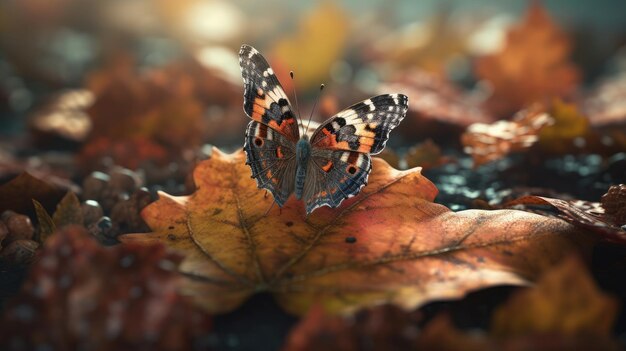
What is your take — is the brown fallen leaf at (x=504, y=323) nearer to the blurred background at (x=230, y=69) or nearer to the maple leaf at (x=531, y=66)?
the blurred background at (x=230, y=69)

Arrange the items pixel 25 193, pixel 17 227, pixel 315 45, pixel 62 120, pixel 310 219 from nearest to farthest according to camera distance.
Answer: pixel 310 219
pixel 17 227
pixel 25 193
pixel 62 120
pixel 315 45

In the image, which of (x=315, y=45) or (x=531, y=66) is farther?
(x=315, y=45)

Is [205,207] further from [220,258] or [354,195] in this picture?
[354,195]

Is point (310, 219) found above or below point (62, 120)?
below

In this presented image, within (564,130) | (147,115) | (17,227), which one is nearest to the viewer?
(17,227)

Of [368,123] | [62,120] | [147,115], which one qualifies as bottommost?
[368,123]

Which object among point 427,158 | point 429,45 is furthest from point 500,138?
point 429,45

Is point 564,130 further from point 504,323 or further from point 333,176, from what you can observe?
Result: point 504,323

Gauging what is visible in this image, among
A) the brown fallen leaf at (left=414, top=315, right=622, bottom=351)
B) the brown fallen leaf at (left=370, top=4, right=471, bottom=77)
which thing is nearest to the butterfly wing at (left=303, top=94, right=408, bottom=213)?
the brown fallen leaf at (left=414, top=315, right=622, bottom=351)
